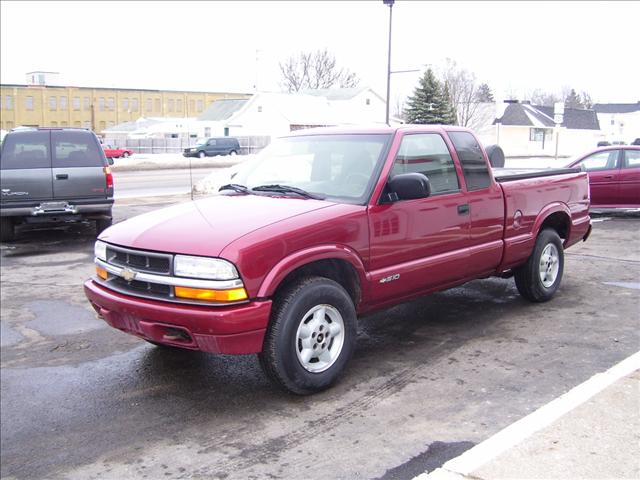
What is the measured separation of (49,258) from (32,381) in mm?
5311

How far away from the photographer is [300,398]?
4.45 m

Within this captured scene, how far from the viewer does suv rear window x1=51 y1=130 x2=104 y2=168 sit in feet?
35.4

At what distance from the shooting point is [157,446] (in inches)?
151

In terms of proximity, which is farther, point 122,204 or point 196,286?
point 122,204

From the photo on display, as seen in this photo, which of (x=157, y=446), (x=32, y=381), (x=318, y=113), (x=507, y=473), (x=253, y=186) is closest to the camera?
(x=507, y=473)

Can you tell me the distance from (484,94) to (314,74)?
45.6 meters

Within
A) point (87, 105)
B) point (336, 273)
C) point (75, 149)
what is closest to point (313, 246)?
point (336, 273)

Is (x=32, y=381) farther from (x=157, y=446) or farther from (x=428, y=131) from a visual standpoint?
(x=428, y=131)

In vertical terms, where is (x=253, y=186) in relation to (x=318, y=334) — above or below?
above

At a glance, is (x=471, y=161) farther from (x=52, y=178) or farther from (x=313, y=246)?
(x=52, y=178)

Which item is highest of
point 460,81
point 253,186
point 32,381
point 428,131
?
point 460,81

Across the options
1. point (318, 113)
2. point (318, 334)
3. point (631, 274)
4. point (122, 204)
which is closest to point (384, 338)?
point (318, 334)

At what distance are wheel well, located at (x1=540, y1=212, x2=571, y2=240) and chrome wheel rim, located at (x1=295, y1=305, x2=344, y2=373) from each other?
125 inches

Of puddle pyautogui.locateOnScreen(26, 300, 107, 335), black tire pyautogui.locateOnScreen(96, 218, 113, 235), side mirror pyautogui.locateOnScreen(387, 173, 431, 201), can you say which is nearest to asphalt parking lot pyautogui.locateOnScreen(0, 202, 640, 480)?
puddle pyautogui.locateOnScreen(26, 300, 107, 335)
